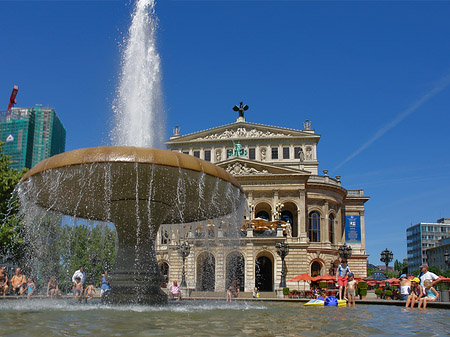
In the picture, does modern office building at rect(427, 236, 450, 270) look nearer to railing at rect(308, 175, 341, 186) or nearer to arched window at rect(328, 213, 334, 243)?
arched window at rect(328, 213, 334, 243)

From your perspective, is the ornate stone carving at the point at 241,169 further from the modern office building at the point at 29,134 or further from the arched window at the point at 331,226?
the modern office building at the point at 29,134

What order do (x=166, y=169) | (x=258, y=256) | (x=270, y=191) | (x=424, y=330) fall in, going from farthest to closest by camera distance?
(x=270, y=191) → (x=258, y=256) → (x=166, y=169) → (x=424, y=330)

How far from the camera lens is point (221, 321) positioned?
796 centimetres

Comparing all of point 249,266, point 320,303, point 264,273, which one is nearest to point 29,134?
point 264,273

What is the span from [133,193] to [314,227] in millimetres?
41487

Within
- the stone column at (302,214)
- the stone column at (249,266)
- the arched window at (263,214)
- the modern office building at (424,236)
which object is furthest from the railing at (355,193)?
the modern office building at (424,236)

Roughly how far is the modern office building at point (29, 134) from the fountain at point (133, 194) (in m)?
88.8

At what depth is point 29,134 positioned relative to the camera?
97062 millimetres

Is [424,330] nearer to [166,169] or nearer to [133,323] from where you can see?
[133,323]

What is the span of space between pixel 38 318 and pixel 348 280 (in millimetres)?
9266

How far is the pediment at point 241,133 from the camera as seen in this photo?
57062mm

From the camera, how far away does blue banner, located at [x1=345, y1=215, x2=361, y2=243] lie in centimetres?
5569

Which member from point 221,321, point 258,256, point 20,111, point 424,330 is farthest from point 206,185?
point 20,111

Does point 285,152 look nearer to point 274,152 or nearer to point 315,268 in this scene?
point 274,152
